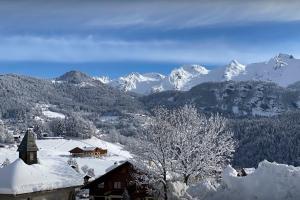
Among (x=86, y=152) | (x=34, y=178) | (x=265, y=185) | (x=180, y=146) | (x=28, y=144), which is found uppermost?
(x=28, y=144)

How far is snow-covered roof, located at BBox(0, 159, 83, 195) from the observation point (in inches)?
1314

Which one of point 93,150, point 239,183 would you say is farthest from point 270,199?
point 93,150

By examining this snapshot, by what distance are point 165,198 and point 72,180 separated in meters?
6.44

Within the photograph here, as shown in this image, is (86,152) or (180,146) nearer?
(180,146)

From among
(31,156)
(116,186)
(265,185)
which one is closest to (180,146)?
(31,156)

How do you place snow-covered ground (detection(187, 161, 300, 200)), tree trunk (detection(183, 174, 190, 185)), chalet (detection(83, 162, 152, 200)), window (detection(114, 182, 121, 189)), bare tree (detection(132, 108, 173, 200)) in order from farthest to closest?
window (detection(114, 182, 121, 189)) < chalet (detection(83, 162, 152, 200)) < bare tree (detection(132, 108, 173, 200)) < tree trunk (detection(183, 174, 190, 185)) < snow-covered ground (detection(187, 161, 300, 200))

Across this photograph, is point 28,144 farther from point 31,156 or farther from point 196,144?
point 196,144

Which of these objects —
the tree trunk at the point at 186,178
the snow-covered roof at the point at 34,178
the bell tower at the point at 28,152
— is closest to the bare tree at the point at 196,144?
the tree trunk at the point at 186,178

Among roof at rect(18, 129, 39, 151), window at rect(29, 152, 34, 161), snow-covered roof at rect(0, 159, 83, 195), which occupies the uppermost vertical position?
roof at rect(18, 129, 39, 151)

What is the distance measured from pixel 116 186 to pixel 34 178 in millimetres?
21195

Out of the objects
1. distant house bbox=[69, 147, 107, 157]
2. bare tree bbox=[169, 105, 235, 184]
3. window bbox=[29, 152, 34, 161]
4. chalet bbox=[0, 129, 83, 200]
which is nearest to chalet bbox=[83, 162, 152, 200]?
bare tree bbox=[169, 105, 235, 184]

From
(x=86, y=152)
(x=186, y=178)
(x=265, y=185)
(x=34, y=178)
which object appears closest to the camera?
(x=265, y=185)

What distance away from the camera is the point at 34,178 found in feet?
113

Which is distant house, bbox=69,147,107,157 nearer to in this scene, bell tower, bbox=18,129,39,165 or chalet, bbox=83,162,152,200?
chalet, bbox=83,162,152,200
